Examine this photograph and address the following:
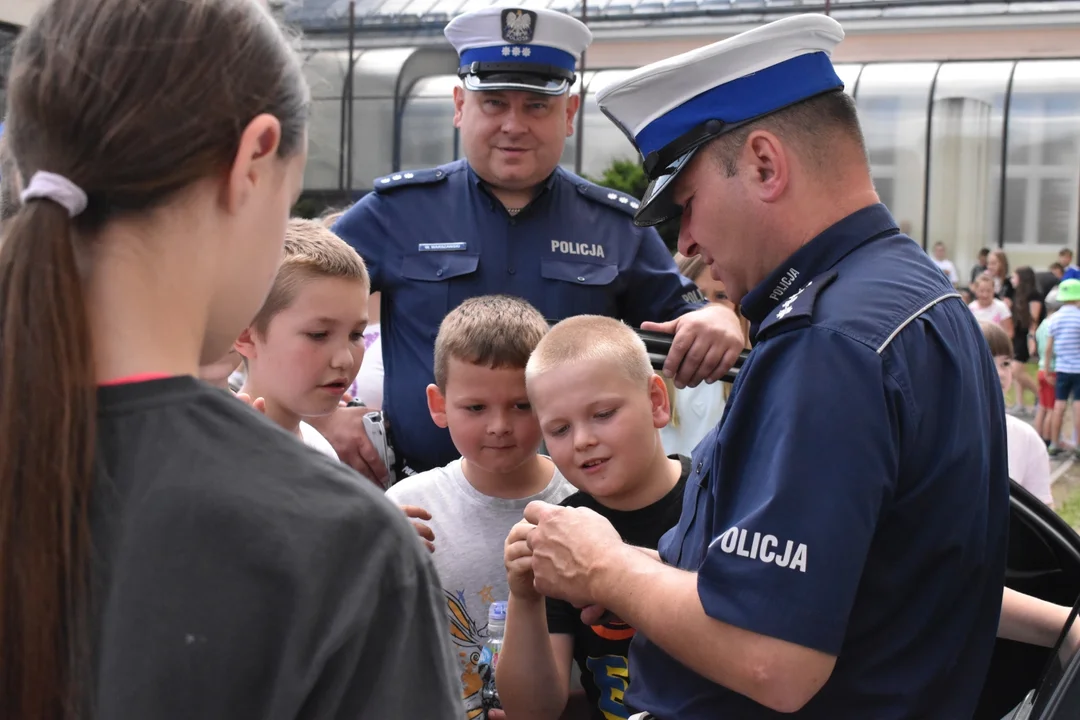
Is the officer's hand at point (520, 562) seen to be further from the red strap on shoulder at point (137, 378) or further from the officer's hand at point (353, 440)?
the red strap on shoulder at point (137, 378)

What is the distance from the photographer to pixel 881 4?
2467 cm

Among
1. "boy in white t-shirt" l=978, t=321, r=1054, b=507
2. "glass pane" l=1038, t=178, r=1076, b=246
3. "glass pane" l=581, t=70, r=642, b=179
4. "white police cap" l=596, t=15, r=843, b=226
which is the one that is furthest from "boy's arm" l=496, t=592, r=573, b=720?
"glass pane" l=581, t=70, r=642, b=179

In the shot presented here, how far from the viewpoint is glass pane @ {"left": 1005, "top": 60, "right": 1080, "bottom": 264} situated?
1941 centimetres

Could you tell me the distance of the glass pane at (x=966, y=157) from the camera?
66.2 ft

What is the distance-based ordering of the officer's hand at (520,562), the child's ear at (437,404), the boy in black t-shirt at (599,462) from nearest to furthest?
the officer's hand at (520,562) → the boy in black t-shirt at (599,462) → the child's ear at (437,404)

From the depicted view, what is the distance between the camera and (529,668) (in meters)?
2.29

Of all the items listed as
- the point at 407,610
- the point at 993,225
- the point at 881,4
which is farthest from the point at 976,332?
the point at 881,4

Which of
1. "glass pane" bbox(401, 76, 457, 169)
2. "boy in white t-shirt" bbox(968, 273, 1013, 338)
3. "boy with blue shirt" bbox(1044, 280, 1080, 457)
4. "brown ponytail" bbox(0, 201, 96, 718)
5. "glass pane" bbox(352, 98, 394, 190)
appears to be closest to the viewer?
"brown ponytail" bbox(0, 201, 96, 718)

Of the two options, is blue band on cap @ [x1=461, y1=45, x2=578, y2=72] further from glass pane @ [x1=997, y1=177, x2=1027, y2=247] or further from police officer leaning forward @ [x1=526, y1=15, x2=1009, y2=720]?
glass pane @ [x1=997, y1=177, x2=1027, y2=247]

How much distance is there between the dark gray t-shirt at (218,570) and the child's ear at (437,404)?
1875 mm

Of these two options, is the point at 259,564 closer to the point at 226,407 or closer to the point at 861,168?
the point at 226,407

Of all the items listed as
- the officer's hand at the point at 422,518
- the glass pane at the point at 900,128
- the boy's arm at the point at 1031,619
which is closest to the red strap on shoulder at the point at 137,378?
the officer's hand at the point at 422,518

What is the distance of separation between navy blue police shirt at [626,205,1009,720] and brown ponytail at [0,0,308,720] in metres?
0.95

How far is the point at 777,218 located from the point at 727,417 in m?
0.36
